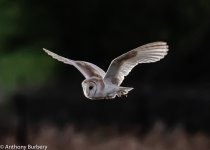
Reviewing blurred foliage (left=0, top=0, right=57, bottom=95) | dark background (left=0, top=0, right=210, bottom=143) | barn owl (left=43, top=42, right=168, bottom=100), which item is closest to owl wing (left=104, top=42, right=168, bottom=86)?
barn owl (left=43, top=42, right=168, bottom=100)

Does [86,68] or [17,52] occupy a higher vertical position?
[17,52]

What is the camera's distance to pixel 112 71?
4.11 feet

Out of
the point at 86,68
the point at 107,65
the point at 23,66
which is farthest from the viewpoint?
the point at 23,66

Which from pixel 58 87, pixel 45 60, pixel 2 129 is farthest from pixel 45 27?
pixel 2 129

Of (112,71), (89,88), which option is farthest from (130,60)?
(89,88)

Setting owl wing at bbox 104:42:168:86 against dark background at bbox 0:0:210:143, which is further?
dark background at bbox 0:0:210:143

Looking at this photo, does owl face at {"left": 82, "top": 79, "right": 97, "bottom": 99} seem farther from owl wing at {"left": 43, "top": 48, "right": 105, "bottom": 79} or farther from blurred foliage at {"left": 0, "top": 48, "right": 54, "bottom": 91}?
blurred foliage at {"left": 0, "top": 48, "right": 54, "bottom": 91}

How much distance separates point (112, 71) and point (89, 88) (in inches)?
5.6

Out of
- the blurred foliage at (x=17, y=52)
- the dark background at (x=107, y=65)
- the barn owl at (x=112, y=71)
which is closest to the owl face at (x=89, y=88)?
the barn owl at (x=112, y=71)

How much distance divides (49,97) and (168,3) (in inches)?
30.1

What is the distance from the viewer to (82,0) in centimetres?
412

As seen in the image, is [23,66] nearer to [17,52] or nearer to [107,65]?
[17,52]

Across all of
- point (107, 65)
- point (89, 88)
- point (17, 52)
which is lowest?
point (89, 88)

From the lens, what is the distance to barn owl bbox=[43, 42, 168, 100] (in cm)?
114
